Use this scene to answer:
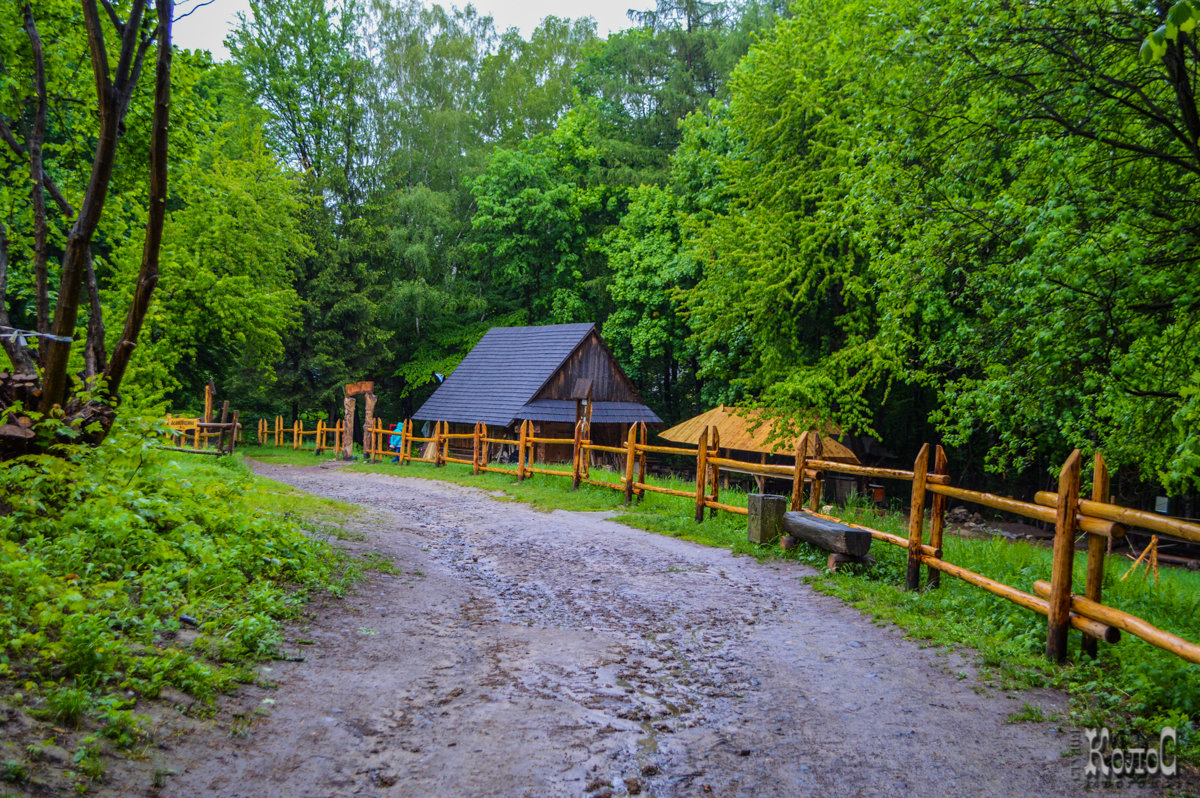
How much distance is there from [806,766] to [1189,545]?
19.3m

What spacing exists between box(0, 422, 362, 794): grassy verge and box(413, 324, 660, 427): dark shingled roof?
1748cm

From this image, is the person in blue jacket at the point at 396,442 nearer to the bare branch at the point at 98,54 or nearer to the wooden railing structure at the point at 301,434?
the wooden railing structure at the point at 301,434

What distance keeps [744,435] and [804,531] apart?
42.7ft

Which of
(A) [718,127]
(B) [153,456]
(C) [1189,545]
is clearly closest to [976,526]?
(C) [1189,545]

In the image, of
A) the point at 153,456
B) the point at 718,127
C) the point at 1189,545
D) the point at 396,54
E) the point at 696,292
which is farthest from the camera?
the point at 396,54

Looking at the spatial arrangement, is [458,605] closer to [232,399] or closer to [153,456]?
[153,456]

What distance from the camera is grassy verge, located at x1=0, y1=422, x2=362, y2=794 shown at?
3.19m

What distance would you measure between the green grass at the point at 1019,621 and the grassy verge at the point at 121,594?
473cm

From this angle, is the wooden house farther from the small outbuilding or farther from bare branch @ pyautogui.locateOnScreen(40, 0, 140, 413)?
bare branch @ pyautogui.locateOnScreen(40, 0, 140, 413)

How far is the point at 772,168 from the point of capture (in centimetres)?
2031

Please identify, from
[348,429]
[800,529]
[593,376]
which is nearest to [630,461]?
[800,529]

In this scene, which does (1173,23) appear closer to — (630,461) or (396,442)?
(630,461)

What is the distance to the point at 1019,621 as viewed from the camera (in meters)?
6.02

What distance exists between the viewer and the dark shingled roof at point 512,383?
25031 mm
